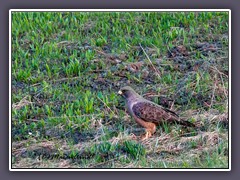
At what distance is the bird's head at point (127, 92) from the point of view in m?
13.6

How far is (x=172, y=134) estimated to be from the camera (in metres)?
13.6

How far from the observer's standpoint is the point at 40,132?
13562 mm

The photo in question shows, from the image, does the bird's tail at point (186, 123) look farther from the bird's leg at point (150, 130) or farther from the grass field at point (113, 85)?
the bird's leg at point (150, 130)

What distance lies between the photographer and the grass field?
532 inches

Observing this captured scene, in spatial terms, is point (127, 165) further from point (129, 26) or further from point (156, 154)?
point (129, 26)

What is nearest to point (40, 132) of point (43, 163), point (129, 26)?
point (43, 163)

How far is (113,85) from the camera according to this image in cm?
1368

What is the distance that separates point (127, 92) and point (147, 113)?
0.24 metres

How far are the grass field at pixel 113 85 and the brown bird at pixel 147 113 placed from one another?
2.2 inches

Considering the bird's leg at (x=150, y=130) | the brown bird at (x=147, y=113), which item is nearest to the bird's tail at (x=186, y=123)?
the brown bird at (x=147, y=113)
